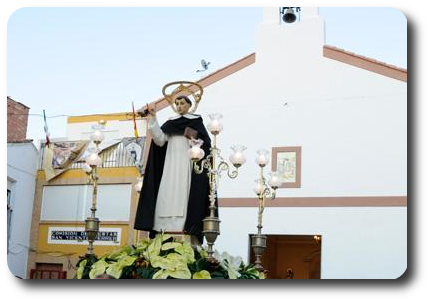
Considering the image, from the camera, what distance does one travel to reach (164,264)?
496 centimetres

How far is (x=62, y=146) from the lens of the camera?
1530 centimetres

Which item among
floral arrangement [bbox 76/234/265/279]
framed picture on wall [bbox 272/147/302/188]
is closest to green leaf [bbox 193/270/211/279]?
floral arrangement [bbox 76/234/265/279]

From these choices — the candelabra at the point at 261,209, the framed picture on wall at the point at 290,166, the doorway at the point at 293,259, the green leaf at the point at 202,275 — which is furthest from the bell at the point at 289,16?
the green leaf at the point at 202,275

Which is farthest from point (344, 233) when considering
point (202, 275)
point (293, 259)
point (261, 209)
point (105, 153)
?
point (202, 275)

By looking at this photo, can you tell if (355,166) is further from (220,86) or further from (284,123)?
(220,86)

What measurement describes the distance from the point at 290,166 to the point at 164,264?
8267mm

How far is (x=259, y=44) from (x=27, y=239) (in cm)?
672

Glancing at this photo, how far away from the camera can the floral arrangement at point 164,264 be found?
4.93 m

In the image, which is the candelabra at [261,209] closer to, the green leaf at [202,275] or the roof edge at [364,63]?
the green leaf at [202,275]

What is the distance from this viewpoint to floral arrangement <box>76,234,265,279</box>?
16.2 feet

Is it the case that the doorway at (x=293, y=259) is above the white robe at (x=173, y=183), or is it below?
below

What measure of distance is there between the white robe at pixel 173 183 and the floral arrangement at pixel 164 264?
375mm

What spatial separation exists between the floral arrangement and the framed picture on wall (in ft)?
24.7
